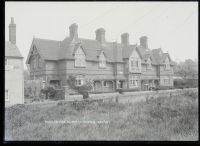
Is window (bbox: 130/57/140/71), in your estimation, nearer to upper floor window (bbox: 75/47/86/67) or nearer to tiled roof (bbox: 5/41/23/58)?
upper floor window (bbox: 75/47/86/67)

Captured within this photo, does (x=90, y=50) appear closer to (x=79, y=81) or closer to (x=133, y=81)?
(x=79, y=81)

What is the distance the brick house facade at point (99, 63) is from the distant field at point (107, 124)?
12742 mm

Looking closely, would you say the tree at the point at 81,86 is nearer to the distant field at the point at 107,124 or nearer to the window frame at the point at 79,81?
the window frame at the point at 79,81

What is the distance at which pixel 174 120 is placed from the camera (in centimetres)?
1409

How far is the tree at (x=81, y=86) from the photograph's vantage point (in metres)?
27.2

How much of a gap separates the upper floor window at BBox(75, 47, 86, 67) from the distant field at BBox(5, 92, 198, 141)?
13.7 meters

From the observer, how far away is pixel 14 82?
829 inches

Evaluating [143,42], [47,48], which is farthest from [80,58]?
[143,42]

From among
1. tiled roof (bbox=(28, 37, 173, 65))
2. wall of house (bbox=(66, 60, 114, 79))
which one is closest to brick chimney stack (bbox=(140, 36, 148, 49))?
tiled roof (bbox=(28, 37, 173, 65))

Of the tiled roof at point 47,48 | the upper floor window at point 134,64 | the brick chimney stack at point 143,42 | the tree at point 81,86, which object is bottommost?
the tree at point 81,86

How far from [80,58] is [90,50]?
2220 millimetres

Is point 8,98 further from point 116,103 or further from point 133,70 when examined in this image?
point 133,70

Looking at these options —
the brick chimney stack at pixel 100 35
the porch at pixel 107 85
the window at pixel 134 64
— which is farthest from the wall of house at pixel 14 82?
the window at pixel 134 64
